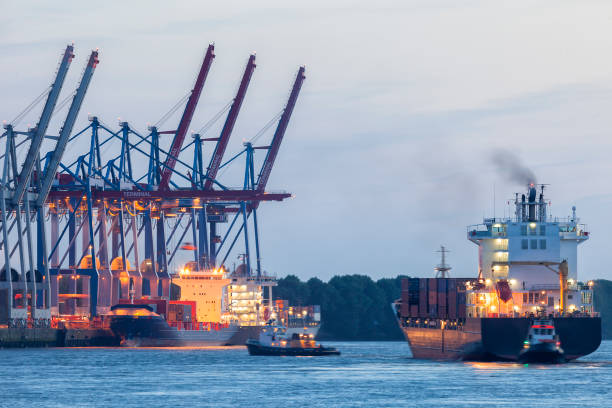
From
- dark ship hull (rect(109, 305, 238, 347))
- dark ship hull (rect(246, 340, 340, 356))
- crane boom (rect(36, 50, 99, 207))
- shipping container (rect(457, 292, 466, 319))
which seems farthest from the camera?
dark ship hull (rect(109, 305, 238, 347))

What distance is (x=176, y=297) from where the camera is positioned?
16550 centimetres

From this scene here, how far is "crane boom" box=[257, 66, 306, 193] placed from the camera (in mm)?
174000

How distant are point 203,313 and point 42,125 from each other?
123 feet

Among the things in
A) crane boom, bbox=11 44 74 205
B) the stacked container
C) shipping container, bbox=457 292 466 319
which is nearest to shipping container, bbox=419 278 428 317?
the stacked container

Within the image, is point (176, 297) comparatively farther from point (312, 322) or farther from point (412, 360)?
point (412, 360)

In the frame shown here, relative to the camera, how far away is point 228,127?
172250 mm

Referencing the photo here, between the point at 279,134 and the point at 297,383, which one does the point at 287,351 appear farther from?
the point at 279,134

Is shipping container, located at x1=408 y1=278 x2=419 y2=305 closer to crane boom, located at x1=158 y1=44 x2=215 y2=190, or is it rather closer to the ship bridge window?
the ship bridge window

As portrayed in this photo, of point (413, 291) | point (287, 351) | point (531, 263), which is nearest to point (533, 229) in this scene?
point (531, 263)

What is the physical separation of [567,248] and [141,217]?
86761 mm

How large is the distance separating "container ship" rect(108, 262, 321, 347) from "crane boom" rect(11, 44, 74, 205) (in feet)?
69.5

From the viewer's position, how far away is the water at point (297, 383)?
75.0m

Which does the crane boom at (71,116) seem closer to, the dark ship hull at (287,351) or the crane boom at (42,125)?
the crane boom at (42,125)

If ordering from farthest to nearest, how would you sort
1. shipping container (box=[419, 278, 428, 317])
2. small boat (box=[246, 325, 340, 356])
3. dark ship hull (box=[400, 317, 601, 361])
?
1. small boat (box=[246, 325, 340, 356])
2. shipping container (box=[419, 278, 428, 317])
3. dark ship hull (box=[400, 317, 601, 361])
